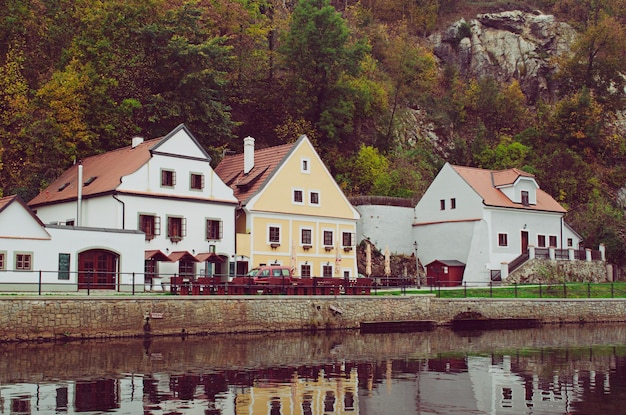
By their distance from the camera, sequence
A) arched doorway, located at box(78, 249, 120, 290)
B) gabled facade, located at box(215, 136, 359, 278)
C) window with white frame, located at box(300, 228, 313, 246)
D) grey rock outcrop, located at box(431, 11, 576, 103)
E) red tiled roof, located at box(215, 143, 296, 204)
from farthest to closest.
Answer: grey rock outcrop, located at box(431, 11, 576, 103) → window with white frame, located at box(300, 228, 313, 246) → red tiled roof, located at box(215, 143, 296, 204) → gabled facade, located at box(215, 136, 359, 278) → arched doorway, located at box(78, 249, 120, 290)

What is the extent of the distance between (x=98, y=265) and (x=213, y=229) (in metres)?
9.07

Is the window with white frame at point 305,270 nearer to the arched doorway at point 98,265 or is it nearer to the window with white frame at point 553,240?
the arched doorway at point 98,265

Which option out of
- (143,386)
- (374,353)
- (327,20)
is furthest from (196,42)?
(143,386)

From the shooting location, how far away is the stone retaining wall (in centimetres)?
3100

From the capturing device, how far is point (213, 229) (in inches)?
1918

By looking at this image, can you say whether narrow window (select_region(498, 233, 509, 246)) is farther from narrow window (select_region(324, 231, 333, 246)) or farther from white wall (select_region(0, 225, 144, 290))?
white wall (select_region(0, 225, 144, 290))

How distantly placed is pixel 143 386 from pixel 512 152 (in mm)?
62619

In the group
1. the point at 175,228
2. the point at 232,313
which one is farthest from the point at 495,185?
the point at 232,313

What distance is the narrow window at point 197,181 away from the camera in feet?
158

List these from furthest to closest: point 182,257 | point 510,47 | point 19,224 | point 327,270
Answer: point 510,47 < point 327,270 < point 182,257 < point 19,224

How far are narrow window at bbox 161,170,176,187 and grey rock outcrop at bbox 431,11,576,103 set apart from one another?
6150 centimetres

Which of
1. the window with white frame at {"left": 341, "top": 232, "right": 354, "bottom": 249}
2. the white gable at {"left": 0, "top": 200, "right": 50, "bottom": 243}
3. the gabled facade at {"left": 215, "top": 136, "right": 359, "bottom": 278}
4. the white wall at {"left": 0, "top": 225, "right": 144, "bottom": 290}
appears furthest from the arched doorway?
the window with white frame at {"left": 341, "top": 232, "right": 354, "bottom": 249}

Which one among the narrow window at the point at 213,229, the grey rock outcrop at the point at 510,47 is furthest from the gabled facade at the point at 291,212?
the grey rock outcrop at the point at 510,47

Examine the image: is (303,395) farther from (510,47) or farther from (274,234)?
(510,47)
